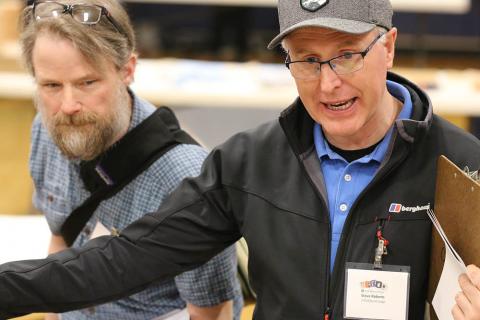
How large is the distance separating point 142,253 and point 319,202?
0.44 m

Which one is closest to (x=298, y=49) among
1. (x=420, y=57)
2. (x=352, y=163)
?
(x=352, y=163)

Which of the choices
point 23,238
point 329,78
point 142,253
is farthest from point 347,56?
point 23,238

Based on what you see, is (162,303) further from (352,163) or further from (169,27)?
(169,27)

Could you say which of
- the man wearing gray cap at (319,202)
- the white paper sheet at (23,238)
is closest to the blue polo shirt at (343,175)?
the man wearing gray cap at (319,202)

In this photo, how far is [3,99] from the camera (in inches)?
206

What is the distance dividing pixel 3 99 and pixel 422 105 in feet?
13.1

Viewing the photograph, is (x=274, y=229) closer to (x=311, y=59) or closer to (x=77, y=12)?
(x=311, y=59)

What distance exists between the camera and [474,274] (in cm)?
141

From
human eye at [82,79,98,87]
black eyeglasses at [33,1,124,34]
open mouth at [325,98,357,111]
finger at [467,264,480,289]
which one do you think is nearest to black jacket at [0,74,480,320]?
open mouth at [325,98,357,111]

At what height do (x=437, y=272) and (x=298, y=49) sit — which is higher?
(x=298, y=49)

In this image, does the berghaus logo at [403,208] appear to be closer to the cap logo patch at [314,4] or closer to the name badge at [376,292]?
the name badge at [376,292]

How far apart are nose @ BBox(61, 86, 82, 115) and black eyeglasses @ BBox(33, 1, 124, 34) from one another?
0.18m

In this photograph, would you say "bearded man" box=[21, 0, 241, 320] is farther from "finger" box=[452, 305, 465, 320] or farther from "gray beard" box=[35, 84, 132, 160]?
"finger" box=[452, 305, 465, 320]

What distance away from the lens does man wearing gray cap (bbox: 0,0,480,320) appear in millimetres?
1626
